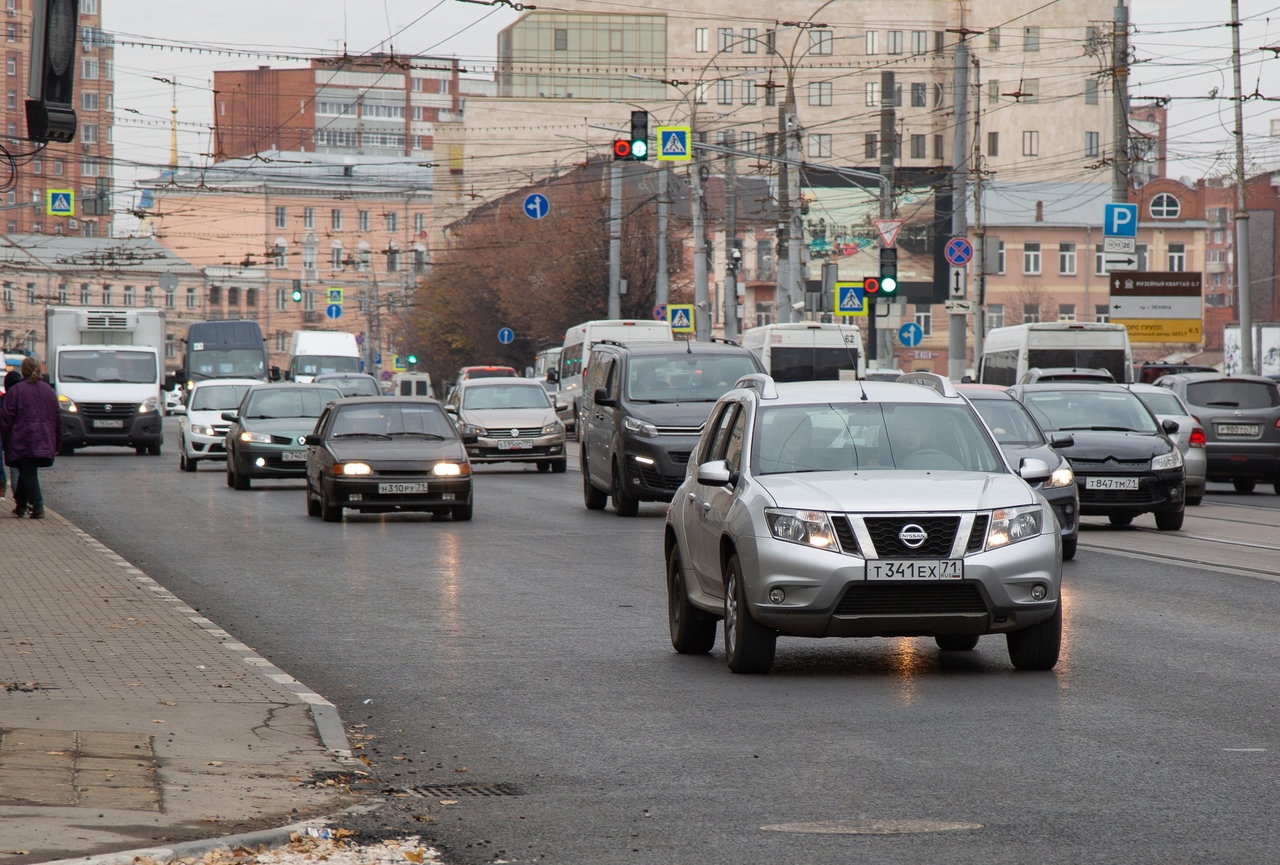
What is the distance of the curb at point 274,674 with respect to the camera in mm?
8141

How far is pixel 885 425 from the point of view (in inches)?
425

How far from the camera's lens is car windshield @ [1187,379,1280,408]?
29.9m

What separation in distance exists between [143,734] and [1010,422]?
13.3 meters

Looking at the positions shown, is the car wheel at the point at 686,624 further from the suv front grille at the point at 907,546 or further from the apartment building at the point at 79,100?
the apartment building at the point at 79,100

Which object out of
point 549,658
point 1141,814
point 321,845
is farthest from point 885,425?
point 321,845

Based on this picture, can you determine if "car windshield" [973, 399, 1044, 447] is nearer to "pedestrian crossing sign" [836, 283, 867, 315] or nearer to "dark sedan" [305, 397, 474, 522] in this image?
"dark sedan" [305, 397, 474, 522]

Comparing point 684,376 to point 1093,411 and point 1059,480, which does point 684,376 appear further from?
point 1059,480

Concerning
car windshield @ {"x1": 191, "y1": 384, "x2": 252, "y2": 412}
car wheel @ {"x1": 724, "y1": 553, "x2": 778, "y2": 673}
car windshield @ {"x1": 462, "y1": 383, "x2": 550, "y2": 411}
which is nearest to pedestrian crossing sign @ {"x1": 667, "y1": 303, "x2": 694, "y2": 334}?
car windshield @ {"x1": 462, "y1": 383, "x2": 550, "y2": 411}

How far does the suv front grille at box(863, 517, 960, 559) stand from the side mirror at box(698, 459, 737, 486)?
0.99 metres

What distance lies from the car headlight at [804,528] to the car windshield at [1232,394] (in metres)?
21.6

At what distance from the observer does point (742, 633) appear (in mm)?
10023

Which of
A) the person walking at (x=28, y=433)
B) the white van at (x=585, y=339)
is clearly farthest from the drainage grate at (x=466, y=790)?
the white van at (x=585, y=339)

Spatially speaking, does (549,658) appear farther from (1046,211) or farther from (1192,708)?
(1046,211)

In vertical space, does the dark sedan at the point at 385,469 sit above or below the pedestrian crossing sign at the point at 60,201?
below
